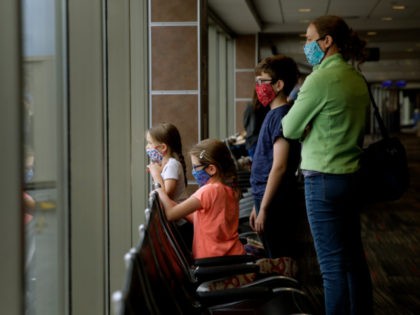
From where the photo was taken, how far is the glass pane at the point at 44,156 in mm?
2209

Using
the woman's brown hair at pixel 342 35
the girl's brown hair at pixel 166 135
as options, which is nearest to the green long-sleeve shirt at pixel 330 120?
→ the woman's brown hair at pixel 342 35

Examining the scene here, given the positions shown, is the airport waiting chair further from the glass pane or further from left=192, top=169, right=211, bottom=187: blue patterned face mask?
left=192, top=169, right=211, bottom=187: blue patterned face mask

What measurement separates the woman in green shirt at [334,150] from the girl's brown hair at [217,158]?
0.41 metres

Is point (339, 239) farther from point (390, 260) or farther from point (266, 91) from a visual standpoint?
point (390, 260)

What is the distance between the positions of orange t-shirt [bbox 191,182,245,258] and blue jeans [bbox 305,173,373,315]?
14.3 inches

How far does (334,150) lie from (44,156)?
1.28 metres

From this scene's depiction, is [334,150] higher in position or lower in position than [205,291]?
higher

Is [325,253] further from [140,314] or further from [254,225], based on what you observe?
[140,314]

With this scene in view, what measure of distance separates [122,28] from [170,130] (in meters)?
0.64

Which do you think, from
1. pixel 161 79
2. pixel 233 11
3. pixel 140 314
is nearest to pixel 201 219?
pixel 140 314

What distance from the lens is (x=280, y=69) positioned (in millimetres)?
3875

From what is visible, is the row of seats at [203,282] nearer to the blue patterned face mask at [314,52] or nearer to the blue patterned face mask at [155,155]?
the blue patterned face mask at [155,155]

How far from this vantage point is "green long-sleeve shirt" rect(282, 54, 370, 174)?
321 centimetres

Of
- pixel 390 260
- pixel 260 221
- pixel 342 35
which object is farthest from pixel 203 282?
pixel 390 260
